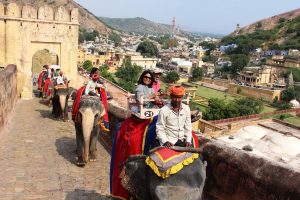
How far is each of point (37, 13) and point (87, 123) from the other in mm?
10203

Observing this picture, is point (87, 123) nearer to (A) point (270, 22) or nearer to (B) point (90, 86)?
(B) point (90, 86)

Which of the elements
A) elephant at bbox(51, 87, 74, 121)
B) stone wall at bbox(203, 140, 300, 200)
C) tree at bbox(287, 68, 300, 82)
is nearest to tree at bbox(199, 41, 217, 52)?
tree at bbox(287, 68, 300, 82)

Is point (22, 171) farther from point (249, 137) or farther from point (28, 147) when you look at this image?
point (249, 137)

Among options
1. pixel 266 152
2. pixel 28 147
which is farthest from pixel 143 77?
pixel 266 152

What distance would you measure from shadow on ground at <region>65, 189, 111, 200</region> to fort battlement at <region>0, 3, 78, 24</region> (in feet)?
35.7

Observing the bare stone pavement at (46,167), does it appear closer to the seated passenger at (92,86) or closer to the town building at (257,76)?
the seated passenger at (92,86)

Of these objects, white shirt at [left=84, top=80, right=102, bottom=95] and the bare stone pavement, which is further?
white shirt at [left=84, top=80, right=102, bottom=95]

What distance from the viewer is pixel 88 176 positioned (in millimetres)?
7059

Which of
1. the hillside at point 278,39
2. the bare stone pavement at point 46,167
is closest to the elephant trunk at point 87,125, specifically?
the bare stone pavement at point 46,167

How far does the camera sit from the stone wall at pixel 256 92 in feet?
212

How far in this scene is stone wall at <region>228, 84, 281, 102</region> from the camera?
212 feet

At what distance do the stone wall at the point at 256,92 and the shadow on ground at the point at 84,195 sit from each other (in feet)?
202

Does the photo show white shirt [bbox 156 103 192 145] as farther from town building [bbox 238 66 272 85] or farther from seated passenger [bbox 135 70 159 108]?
town building [bbox 238 66 272 85]

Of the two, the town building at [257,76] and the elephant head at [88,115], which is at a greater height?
the elephant head at [88,115]
